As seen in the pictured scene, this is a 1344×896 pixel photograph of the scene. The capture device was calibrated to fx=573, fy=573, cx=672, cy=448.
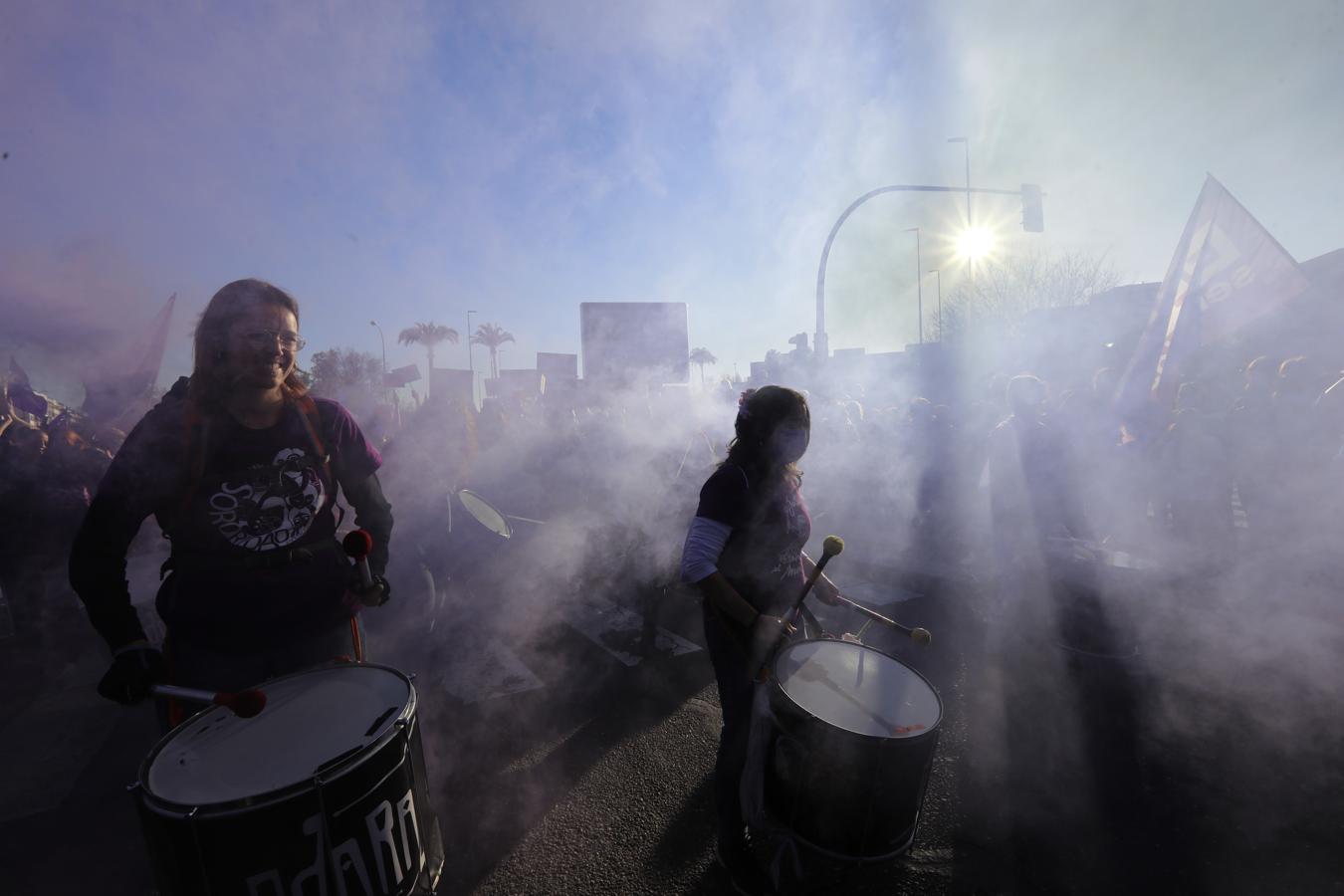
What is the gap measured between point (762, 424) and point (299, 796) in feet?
5.83

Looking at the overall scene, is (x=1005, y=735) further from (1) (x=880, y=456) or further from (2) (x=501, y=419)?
(2) (x=501, y=419)

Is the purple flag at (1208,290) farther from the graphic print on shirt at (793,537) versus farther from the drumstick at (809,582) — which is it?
the drumstick at (809,582)

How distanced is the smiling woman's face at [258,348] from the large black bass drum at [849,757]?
206cm

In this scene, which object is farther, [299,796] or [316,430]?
[316,430]

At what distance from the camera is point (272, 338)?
1907 mm

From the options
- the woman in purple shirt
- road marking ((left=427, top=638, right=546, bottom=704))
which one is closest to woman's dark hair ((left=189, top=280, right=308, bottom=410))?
the woman in purple shirt

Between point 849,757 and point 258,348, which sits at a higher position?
point 258,348

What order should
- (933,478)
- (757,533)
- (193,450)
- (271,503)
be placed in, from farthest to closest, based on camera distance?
(933,478) → (757,533) → (271,503) → (193,450)

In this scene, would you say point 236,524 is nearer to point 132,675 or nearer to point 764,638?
point 132,675

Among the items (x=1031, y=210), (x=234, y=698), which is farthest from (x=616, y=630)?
(x=1031, y=210)

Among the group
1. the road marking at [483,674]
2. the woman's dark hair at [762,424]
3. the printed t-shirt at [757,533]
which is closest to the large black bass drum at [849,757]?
the printed t-shirt at [757,533]

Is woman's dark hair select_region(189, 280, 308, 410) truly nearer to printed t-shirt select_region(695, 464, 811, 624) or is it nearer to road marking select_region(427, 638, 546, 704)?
printed t-shirt select_region(695, 464, 811, 624)

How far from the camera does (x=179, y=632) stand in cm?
178

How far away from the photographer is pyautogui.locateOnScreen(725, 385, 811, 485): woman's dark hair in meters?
2.27
